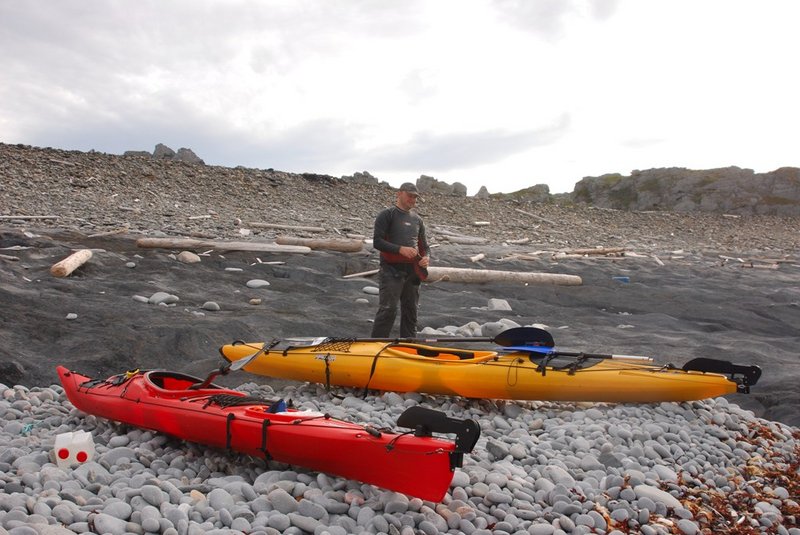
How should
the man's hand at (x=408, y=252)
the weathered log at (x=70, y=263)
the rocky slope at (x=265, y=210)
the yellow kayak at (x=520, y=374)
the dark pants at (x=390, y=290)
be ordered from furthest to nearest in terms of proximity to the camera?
the rocky slope at (x=265, y=210) < the weathered log at (x=70, y=263) < the dark pants at (x=390, y=290) < the man's hand at (x=408, y=252) < the yellow kayak at (x=520, y=374)

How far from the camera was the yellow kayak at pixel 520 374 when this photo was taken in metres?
5.01

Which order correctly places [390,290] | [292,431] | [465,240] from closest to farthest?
[292,431] → [390,290] → [465,240]

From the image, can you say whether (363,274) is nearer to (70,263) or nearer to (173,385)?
(70,263)

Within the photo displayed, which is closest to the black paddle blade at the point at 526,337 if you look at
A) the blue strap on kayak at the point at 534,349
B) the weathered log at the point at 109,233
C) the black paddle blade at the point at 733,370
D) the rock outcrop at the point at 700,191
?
the blue strap on kayak at the point at 534,349

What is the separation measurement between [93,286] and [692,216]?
84.0ft

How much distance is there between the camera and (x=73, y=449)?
370cm

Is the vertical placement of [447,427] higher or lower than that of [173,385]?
higher

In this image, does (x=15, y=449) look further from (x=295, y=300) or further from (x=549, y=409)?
(x=295, y=300)

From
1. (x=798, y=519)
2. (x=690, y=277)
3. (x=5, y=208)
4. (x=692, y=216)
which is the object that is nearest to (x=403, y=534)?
(x=798, y=519)

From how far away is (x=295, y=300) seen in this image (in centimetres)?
889

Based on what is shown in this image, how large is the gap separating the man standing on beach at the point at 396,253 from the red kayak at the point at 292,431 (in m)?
2.07

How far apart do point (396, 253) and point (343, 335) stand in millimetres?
1782

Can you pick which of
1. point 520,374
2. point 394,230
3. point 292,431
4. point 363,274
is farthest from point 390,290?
point 363,274

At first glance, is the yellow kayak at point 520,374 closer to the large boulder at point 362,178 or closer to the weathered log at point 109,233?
the weathered log at point 109,233
